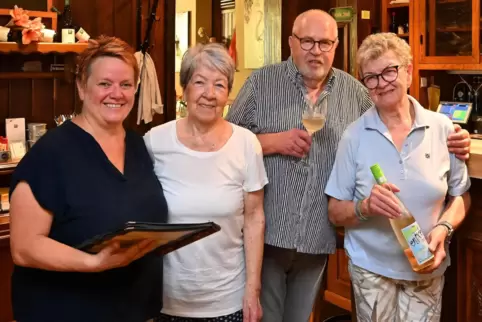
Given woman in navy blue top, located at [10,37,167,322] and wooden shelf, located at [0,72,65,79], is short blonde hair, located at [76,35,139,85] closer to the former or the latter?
woman in navy blue top, located at [10,37,167,322]

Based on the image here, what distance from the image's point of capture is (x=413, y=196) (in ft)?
5.24

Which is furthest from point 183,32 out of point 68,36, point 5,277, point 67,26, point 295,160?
point 295,160

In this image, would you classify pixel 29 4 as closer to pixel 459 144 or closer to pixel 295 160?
pixel 295 160

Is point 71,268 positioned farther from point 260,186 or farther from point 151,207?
point 260,186

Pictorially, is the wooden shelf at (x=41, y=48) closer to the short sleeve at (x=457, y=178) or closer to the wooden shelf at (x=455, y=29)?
the short sleeve at (x=457, y=178)

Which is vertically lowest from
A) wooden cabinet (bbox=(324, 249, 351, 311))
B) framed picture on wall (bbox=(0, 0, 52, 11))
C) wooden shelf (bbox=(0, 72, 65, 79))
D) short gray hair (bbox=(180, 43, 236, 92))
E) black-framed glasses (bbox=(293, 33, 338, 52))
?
wooden cabinet (bbox=(324, 249, 351, 311))

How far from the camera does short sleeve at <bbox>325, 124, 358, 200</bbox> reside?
5.51 feet

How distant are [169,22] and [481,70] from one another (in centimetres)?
250

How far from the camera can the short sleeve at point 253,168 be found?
1.73m

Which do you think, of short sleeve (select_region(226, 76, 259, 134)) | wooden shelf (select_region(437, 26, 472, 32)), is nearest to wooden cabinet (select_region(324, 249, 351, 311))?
short sleeve (select_region(226, 76, 259, 134))

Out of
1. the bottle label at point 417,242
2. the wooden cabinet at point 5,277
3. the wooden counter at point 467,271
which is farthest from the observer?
the wooden cabinet at point 5,277

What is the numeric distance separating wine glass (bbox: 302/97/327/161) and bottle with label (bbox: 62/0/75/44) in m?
2.23

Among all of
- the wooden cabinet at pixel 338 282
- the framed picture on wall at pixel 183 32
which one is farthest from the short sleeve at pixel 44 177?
the framed picture on wall at pixel 183 32

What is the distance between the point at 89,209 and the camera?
1457mm
